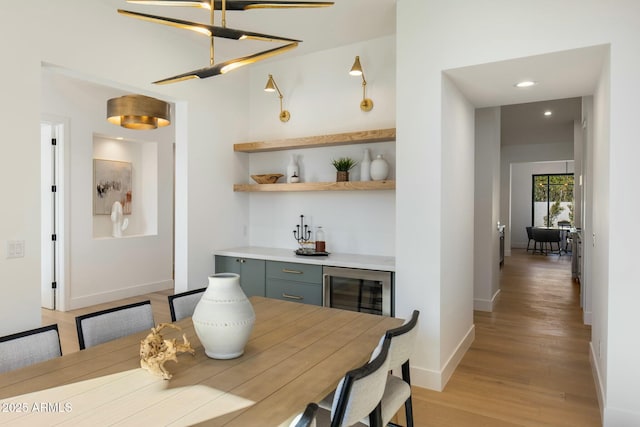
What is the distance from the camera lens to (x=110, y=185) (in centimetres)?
586

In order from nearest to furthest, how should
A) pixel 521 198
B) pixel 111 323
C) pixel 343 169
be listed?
1. pixel 111 323
2. pixel 343 169
3. pixel 521 198

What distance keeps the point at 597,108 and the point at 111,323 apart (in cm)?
349

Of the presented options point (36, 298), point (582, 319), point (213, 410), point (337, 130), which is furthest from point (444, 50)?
point (582, 319)

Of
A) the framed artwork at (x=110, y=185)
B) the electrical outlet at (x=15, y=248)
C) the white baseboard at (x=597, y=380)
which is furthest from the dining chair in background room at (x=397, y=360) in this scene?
the framed artwork at (x=110, y=185)

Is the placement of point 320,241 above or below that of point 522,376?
above

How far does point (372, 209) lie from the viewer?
→ 4.02 metres

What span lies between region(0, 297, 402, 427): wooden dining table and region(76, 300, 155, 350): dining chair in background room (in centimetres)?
21

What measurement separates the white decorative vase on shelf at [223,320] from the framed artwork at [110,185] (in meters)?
4.68

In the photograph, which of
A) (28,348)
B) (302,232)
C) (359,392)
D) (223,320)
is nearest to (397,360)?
(359,392)

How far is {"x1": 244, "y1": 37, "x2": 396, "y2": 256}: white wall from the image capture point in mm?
3938

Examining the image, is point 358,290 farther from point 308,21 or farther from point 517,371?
point 308,21

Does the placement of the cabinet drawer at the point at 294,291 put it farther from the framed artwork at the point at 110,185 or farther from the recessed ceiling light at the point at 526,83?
the framed artwork at the point at 110,185

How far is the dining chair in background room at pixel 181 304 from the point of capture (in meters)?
2.46

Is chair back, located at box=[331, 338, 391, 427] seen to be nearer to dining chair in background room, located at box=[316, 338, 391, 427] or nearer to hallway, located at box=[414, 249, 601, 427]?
dining chair in background room, located at box=[316, 338, 391, 427]
